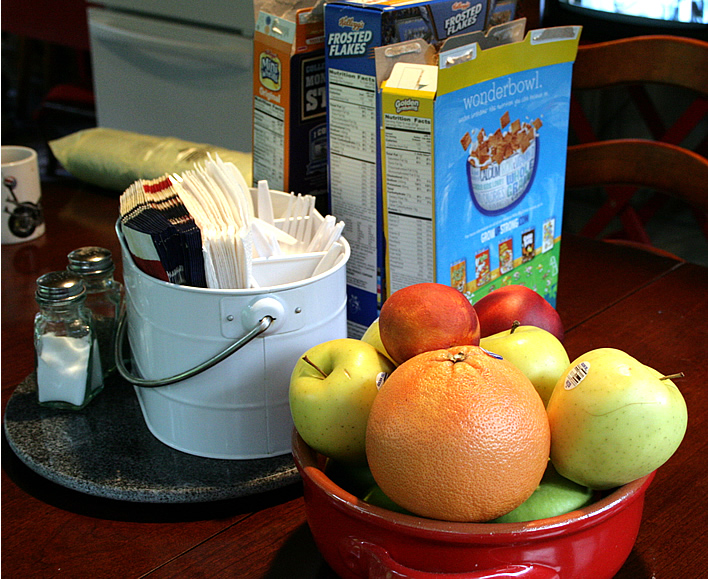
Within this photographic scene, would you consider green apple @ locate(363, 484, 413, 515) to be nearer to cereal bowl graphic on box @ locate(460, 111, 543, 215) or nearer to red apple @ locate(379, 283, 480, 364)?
red apple @ locate(379, 283, 480, 364)

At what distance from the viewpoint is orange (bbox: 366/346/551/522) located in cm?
39

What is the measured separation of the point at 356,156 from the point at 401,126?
0.24 ft

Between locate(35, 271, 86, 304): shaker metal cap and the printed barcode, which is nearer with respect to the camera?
the printed barcode

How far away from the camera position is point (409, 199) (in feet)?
2.19

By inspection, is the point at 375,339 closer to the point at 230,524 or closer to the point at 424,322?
the point at 424,322

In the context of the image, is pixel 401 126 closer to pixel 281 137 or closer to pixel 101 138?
pixel 281 137

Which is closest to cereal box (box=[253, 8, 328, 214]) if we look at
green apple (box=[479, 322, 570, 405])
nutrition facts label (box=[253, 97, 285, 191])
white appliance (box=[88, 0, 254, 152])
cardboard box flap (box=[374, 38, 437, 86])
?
nutrition facts label (box=[253, 97, 285, 191])

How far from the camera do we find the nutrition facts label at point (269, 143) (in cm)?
75

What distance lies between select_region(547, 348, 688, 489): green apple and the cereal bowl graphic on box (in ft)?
0.99

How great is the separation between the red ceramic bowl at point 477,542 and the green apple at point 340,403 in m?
0.03

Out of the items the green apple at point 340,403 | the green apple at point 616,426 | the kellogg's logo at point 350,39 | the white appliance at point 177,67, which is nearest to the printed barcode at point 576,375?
the green apple at point 616,426

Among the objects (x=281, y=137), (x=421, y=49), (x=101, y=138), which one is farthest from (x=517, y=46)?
(x=101, y=138)

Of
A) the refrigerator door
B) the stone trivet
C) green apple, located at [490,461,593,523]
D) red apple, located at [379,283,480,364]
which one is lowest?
the stone trivet

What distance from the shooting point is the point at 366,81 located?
67 cm
